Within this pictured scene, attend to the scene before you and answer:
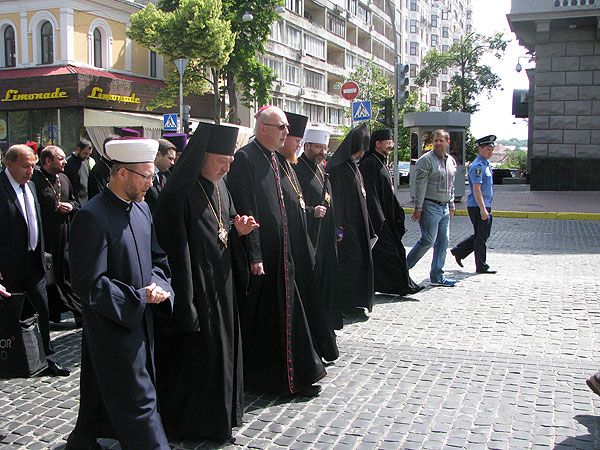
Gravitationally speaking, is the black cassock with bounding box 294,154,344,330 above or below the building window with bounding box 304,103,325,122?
below

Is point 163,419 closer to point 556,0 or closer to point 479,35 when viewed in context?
point 556,0

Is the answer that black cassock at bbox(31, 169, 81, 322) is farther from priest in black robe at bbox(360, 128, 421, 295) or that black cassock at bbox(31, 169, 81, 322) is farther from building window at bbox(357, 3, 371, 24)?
building window at bbox(357, 3, 371, 24)

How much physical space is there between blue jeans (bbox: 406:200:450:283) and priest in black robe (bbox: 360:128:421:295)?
582mm

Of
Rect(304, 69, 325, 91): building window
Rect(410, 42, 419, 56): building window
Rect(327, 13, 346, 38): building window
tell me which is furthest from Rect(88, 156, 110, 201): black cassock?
Rect(410, 42, 419, 56): building window

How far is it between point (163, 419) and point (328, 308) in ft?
7.13

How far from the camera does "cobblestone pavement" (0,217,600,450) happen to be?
4.50 meters

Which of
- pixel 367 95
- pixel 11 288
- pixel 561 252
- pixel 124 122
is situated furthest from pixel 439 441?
pixel 367 95

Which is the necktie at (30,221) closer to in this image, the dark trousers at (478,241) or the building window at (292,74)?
the dark trousers at (478,241)

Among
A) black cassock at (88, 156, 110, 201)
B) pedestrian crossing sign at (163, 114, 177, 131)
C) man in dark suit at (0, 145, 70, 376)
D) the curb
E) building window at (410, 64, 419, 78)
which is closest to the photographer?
man in dark suit at (0, 145, 70, 376)

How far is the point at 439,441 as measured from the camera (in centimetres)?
443

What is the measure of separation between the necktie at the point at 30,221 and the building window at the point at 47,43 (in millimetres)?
27930

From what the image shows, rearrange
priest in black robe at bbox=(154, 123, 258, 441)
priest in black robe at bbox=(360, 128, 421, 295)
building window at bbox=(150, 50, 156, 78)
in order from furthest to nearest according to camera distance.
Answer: building window at bbox=(150, 50, 156, 78) < priest in black robe at bbox=(360, 128, 421, 295) < priest in black robe at bbox=(154, 123, 258, 441)

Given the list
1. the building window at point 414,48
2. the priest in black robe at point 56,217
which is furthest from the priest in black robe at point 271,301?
the building window at point 414,48

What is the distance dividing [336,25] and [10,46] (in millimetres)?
36830
